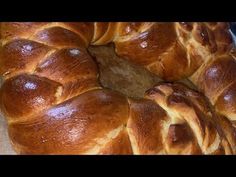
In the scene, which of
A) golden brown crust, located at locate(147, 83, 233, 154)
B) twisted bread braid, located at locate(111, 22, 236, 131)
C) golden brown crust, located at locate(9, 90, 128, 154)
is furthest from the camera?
twisted bread braid, located at locate(111, 22, 236, 131)

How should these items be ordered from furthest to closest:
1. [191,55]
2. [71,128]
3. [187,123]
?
1. [191,55]
2. [187,123]
3. [71,128]

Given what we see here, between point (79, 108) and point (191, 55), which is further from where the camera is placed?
point (191, 55)

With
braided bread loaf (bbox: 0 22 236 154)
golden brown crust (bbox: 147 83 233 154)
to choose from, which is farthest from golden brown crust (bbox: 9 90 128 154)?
golden brown crust (bbox: 147 83 233 154)

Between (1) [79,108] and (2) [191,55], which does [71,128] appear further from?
(2) [191,55]

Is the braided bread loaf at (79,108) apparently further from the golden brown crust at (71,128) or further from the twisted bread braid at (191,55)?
the twisted bread braid at (191,55)

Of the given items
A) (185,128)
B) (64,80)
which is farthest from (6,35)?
(185,128)

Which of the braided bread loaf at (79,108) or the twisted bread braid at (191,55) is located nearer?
the braided bread loaf at (79,108)

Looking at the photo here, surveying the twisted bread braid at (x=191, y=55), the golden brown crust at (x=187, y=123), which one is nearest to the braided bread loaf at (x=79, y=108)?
the golden brown crust at (x=187, y=123)

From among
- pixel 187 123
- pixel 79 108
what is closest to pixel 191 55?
pixel 187 123

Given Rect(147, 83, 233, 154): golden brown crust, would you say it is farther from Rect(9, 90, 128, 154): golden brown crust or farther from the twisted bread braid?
the twisted bread braid
